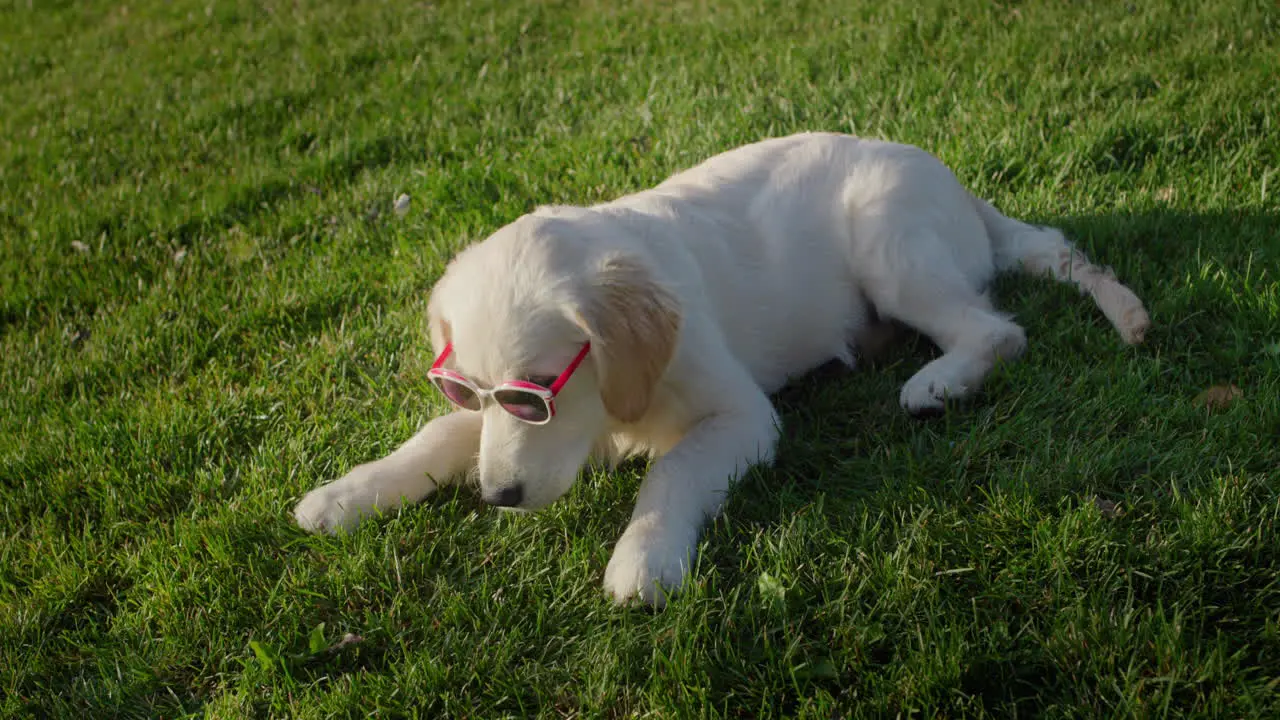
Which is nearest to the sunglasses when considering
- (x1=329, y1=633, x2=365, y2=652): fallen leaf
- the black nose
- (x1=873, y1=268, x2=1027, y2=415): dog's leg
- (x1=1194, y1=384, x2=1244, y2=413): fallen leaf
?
the black nose

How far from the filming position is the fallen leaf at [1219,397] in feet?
8.71

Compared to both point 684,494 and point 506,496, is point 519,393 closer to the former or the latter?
point 506,496

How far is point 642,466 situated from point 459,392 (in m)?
0.66

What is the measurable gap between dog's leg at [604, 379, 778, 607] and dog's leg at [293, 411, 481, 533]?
0.64m

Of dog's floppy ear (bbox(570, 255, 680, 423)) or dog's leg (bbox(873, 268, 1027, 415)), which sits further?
dog's leg (bbox(873, 268, 1027, 415))

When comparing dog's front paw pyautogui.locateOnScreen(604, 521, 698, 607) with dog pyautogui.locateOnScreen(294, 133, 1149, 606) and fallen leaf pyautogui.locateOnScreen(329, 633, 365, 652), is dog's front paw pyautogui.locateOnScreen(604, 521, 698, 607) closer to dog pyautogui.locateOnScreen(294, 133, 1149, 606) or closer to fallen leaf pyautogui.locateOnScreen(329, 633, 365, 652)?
dog pyautogui.locateOnScreen(294, 133, 1149, 606)

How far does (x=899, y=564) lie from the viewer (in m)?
2.19

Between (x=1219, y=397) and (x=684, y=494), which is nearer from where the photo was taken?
(x=684, y=494)

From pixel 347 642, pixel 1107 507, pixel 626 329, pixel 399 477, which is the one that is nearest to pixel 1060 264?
pixel 1107 507

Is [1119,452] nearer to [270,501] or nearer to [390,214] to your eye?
[270,501]

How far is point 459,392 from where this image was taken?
2.51 m

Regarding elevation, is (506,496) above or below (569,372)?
below

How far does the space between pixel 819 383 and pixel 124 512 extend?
92.0 inches

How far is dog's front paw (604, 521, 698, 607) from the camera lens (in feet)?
7.31
